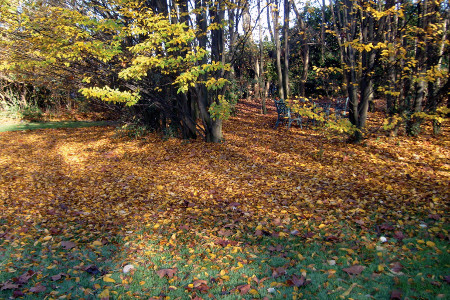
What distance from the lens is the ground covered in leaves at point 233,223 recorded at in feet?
8.91

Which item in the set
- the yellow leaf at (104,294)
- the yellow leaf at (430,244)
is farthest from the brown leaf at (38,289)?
the yellow leaf at (430,244)

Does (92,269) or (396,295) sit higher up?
(396,295)

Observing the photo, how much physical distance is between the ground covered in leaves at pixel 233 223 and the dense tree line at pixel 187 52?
1.41 metres

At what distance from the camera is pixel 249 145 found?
27.8 ft

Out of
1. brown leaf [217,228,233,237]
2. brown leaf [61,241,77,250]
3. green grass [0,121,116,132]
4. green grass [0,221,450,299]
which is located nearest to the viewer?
green grass [0,221,450,299]

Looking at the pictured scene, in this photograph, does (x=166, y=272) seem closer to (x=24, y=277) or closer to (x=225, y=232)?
(x=225, y=232)

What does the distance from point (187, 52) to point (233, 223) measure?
488 cm

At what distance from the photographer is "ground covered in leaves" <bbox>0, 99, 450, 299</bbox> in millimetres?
2717

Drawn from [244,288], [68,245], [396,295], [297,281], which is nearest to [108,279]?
[68,245]

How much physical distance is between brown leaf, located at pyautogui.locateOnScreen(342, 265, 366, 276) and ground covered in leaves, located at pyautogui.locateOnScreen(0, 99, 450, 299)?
18 mm

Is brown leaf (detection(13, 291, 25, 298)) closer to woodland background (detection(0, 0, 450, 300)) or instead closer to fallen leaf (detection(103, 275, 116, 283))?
woodland background (detection(0, 0, 450, 300))

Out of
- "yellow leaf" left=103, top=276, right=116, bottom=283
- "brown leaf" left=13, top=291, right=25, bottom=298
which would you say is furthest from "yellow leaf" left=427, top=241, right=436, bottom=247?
"brown leaf" left=13, top=291, right=25, bottom=298

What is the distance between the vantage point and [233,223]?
4.12 metres

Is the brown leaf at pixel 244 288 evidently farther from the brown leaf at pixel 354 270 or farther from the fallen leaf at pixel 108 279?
the fallen leaf at pixel 108 279
